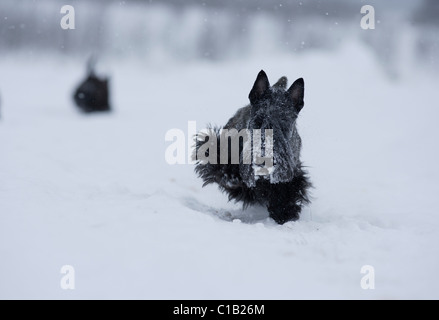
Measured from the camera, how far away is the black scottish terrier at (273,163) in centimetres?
390

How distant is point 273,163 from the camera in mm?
3766

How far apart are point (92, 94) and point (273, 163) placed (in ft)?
28.5

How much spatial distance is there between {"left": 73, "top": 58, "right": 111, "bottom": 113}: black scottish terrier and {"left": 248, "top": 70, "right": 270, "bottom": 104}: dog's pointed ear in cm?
803

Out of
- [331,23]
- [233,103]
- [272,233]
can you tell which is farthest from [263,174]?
[331,23]

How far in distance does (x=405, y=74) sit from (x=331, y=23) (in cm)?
468

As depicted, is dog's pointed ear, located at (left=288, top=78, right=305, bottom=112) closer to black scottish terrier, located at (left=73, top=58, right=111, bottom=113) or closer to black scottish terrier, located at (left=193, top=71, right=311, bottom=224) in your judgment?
black scottish terrier, located at (left=193, top=71, right=311, bottom=224)

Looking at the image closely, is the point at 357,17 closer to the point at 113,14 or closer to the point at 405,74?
the point at 405,74

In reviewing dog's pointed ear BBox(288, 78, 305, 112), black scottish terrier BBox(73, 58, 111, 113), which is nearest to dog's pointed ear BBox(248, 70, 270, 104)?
dog's pointed ear BBox(288, 78, 305, 112)

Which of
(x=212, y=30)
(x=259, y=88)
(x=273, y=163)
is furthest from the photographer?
Answer: (x=212, y=30)

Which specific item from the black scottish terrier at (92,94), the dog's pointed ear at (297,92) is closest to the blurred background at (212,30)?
the black scottish terrier at (92,94)

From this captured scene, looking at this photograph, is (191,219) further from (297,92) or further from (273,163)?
(297,92)

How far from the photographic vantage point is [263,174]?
154 inches

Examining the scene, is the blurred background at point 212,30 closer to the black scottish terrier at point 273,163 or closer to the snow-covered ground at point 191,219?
the snow-covered ground at point 191,219

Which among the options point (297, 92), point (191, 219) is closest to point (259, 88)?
point (297, 92)
